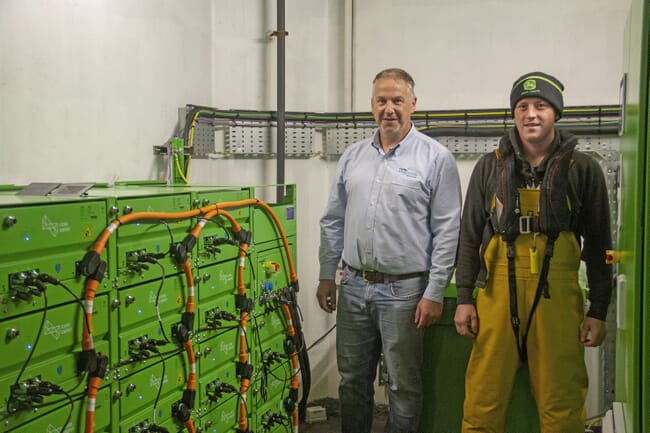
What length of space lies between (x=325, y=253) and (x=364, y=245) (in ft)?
1.06

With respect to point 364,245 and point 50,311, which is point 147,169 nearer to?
point 364,245

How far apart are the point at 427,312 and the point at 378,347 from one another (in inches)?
14.3

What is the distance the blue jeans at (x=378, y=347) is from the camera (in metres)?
2.75

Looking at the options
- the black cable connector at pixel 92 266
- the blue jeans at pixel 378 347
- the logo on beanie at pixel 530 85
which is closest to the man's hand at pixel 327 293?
the blue jeans at pixel 378 347

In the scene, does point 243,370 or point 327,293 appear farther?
point 327,293

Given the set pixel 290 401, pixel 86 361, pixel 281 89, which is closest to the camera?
pixel 86 361

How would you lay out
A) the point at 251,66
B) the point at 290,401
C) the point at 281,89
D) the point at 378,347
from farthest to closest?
the point at 251,66 < the point at 281,89 < the point at 290,401 < the point at 378,347

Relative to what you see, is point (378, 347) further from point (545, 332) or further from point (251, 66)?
point (251, 66)

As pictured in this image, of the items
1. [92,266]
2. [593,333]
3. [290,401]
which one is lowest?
[290,401]

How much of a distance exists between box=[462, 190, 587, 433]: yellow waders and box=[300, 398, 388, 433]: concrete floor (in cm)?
149

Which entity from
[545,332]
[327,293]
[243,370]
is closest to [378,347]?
[327,293]

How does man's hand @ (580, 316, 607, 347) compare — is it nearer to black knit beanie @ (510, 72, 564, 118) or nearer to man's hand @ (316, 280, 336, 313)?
black knit beanie @ (510, 72, 564, 118)

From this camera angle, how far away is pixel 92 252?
73.9 inches

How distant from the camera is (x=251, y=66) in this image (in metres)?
3.90
